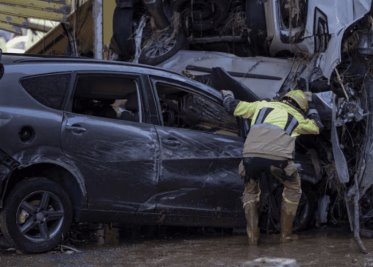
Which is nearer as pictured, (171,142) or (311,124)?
(171,142)

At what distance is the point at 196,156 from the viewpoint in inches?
251

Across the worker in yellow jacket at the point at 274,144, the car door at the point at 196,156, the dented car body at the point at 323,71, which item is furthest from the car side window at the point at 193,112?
the dented car body at the point at 323,71

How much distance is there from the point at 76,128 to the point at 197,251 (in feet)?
5.33

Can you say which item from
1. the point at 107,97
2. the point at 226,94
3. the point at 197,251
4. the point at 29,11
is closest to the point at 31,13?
the point at 29,11

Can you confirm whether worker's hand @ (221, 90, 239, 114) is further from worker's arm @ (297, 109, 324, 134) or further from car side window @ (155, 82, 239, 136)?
worker's arm @ (297, 109, 324, 134)

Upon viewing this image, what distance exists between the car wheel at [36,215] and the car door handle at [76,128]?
50 cm

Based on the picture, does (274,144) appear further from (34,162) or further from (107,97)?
(34,162)

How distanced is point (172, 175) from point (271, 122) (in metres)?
1.12

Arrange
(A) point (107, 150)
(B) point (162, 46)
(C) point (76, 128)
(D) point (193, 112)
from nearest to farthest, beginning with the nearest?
1. (C) point (76, 128)
2. (A) point (107, 150)
3. (D) point (193, 112)
4. (B) point (162, 46)

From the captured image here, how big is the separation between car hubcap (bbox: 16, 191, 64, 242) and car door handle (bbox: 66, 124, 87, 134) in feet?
1.95

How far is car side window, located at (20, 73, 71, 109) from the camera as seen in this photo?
5734mm

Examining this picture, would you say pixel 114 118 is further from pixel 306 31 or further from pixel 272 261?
pixel 306 31

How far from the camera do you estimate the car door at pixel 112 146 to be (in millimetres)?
5801

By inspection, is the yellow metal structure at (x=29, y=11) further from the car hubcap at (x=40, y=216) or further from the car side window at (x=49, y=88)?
the car hubcap at (x=40, y=216)
